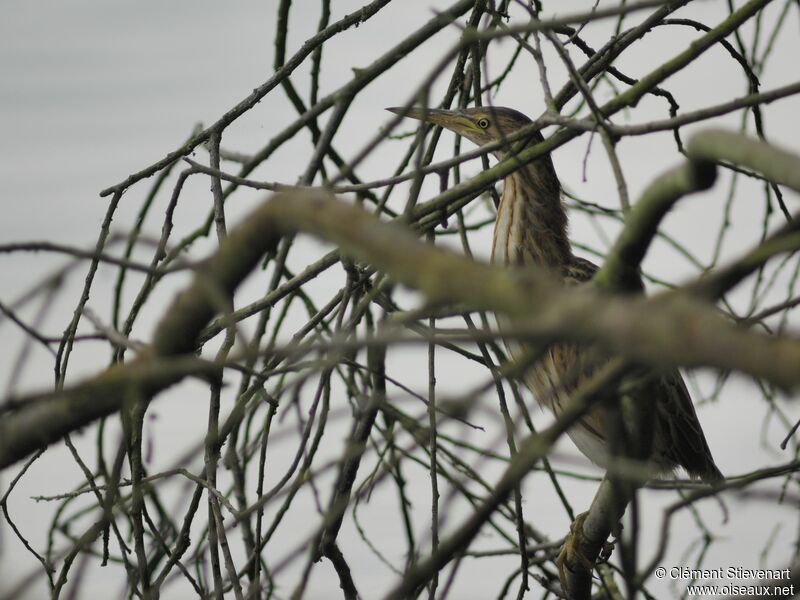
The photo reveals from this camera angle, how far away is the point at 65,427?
1.37m

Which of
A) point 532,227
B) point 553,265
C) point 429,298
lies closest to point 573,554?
point 553,265

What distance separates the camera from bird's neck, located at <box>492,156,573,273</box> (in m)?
3.73

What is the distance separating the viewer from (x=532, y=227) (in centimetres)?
377

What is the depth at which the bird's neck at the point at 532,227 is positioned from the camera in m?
3.73

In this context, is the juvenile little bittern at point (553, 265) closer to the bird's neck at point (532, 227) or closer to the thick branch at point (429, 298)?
the bird's neck at point (532, 227)

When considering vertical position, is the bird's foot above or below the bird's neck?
below

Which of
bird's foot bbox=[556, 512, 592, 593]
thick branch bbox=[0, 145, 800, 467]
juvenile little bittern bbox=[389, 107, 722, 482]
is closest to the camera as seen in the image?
thick branch bbox=[0, 145, 800, 467]

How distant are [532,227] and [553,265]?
15cm

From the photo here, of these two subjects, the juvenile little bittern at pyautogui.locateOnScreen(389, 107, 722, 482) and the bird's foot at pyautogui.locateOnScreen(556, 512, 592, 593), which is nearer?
the bird's foot at pyautogui.locateOnScreen(556, 512, 592, 593)

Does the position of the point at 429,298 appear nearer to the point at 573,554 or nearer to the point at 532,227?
the point at 573,554

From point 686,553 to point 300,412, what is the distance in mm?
1273

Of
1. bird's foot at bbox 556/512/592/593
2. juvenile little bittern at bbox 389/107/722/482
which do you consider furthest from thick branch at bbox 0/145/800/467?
juvenile little bittern at bbox 389/107/722/482

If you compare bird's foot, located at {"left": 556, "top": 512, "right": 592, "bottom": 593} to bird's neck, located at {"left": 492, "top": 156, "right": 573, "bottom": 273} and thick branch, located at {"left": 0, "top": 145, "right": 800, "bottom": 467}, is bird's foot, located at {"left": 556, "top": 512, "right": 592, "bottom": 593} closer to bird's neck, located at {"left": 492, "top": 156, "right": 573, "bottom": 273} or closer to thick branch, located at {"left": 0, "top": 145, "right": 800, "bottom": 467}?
bird's neck, located at {"left": 492, "top": 156, "right": 573, "bottom": 273}

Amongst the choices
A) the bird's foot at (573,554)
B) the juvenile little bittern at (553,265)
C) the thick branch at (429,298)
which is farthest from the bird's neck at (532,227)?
the thick branch at (429,298)
